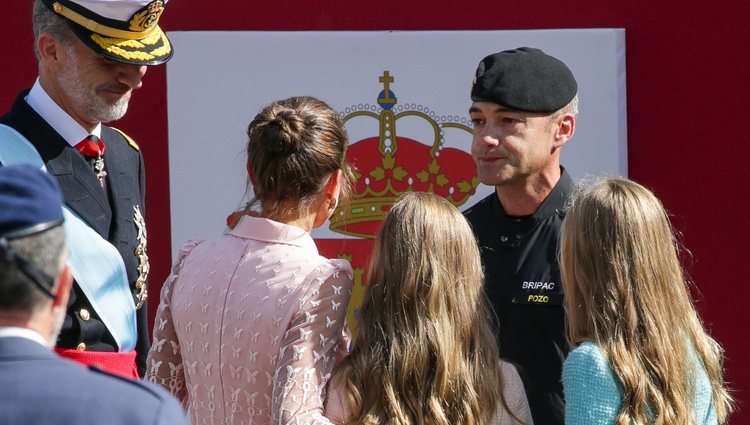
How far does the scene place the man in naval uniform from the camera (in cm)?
199

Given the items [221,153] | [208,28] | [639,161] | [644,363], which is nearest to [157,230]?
[221,153]

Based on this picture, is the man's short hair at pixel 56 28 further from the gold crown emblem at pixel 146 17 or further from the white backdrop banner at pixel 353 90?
the white backdrop banner at pixel 353 90

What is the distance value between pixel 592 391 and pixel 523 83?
→ 0.82 m

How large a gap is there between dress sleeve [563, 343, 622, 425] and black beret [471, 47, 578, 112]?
2.35ft

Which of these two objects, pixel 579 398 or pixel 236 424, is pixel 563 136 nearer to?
pixel 579 398

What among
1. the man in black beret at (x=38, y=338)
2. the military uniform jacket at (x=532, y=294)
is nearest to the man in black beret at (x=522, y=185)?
the military uniform jacket at (x=532, y=294)

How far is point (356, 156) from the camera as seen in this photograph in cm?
292

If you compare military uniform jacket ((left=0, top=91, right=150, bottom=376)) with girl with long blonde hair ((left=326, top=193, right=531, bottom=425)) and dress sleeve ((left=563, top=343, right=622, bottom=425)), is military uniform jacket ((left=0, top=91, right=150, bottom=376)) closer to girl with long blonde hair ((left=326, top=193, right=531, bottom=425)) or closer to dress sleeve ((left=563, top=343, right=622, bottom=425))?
girl with long blonde hair ((left=326, top=193, right=531, bottom=425))

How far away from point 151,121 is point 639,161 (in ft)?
4.42

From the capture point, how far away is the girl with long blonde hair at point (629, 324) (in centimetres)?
175

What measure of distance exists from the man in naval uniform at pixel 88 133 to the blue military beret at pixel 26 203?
2.84 ft

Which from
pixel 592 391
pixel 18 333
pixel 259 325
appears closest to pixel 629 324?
pixel 592 391

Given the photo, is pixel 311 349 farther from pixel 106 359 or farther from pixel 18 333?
pixel 18 333

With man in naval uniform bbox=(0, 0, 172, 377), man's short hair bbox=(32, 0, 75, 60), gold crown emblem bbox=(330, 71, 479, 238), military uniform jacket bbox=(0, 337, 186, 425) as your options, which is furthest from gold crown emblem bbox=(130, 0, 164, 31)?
military uniform jacket bbox=(0, 337, 186, 425)
